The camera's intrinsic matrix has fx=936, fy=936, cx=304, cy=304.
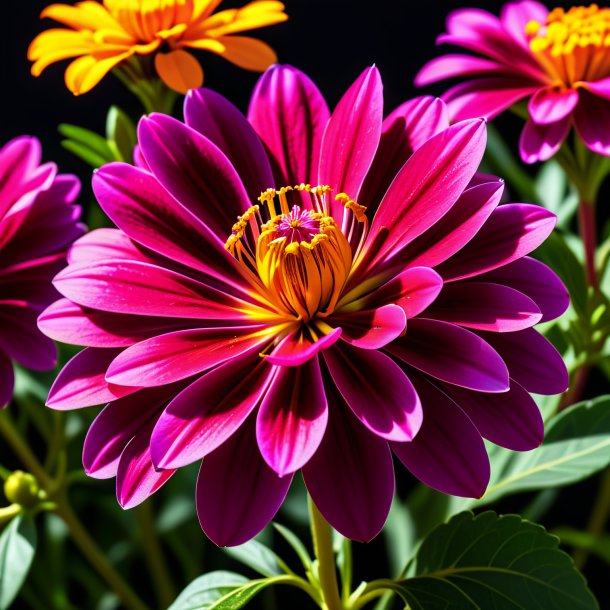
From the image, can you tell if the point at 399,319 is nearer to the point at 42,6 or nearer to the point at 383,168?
the point at 383,168

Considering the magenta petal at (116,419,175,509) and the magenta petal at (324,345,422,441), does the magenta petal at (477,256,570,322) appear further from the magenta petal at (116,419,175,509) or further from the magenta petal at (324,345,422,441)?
the magenta petal at (116,419,175,509)

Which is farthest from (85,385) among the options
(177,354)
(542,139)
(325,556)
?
(542,139)

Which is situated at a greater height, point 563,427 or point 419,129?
point 419,129

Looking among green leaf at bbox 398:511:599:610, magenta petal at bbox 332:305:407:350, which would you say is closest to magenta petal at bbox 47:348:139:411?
magenta petal at bbox 332:305:407:350

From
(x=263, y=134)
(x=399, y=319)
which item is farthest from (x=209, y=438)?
(x=263, y=134)

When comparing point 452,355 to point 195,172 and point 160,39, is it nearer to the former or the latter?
point 195,172

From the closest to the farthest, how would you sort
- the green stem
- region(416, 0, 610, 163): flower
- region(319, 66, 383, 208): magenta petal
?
region(319, 66, 383, 208): magenta petal → region(416, 0, 610, 163): flower → the green stem
